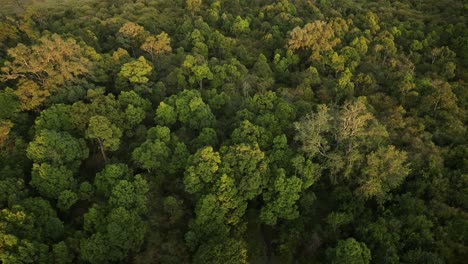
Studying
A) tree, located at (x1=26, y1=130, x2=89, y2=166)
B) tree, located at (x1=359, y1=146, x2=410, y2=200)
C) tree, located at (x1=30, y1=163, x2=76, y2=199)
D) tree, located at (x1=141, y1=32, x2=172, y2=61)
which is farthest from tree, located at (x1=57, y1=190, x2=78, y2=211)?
tree, located at (x1=359, y1=146, x2=410, y2=200)

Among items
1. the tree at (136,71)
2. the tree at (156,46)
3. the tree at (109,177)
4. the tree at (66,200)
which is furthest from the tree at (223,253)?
the tree at (156,46)

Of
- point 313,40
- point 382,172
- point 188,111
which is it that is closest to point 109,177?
point 188,111

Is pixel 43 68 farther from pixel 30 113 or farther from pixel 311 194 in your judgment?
pixel 311 194

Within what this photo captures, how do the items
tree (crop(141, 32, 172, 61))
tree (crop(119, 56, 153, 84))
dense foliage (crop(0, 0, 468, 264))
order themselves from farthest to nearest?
1. tree (crop(141, 32, 172, 61))
2. tree (crop(119, 56, 153, 84))
3. dense foliage (crop(0, 0, 468, 264))

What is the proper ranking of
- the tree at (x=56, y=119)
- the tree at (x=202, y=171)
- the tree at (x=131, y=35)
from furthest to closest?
the tree at (x=131, y=35) → the tree at (x=56, y=119) → the tree at (x=202, y=171)

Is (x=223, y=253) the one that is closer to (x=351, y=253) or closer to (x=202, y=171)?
(x=202, y=171)

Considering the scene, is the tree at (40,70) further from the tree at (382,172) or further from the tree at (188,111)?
the tree at (382,172)

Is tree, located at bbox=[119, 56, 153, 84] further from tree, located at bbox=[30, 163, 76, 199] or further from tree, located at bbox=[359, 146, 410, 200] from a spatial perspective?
tree, located at bbox=[359, 146, 410, 200]
